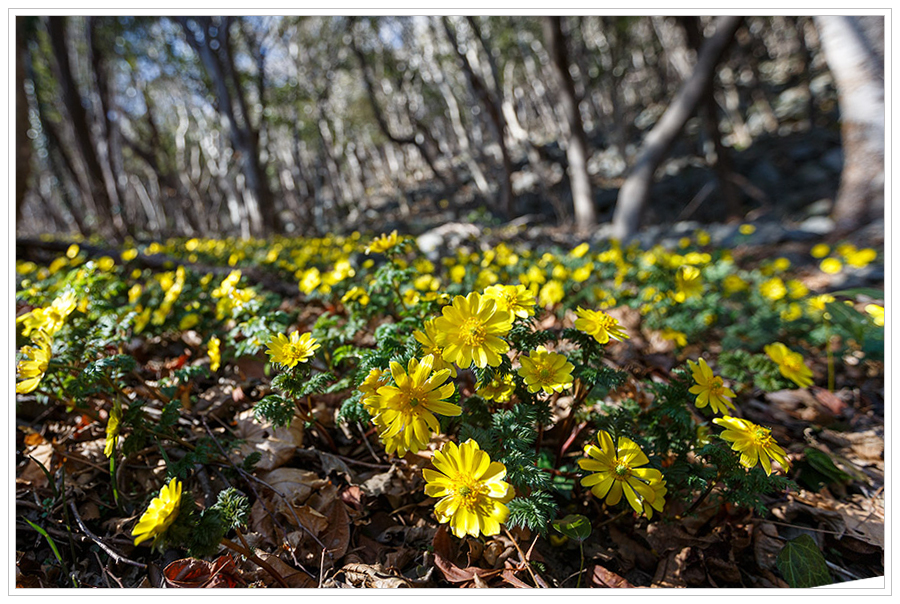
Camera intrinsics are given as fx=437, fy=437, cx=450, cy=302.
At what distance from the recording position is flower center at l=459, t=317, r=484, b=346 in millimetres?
1131

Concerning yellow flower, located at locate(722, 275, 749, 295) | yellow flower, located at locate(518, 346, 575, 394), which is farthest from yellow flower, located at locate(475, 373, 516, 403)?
yellow flower, located at locate(722, 275, 749, 295)

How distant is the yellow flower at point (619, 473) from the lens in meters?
1.10

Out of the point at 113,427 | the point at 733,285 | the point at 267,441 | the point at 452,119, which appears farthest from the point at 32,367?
the point at 452,119

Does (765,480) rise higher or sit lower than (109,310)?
lower

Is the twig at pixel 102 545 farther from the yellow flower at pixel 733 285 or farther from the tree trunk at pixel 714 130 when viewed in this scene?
the tree trunk at pixel 714 130

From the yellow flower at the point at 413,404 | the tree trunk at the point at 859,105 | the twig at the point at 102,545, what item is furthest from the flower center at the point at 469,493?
the tree trunk at the point at 859,105

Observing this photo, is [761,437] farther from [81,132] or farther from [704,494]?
[81,132]

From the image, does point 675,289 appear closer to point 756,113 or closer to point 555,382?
point 555,382

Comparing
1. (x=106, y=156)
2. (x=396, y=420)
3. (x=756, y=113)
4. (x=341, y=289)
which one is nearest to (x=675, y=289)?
(x=341, y=289)

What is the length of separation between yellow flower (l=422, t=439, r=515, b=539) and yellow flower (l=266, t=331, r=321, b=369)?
52 cm

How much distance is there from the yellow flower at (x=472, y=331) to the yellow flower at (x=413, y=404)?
0.06m

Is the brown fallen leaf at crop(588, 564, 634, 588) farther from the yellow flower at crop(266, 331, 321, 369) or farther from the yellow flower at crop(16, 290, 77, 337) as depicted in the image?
the yellow flower at crop(16, 290, 77, 337)
